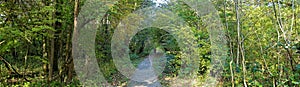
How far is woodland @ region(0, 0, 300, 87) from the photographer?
2.26 m

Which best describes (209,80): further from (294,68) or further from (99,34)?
(99,34)

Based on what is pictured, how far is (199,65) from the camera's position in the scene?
13.3 feet

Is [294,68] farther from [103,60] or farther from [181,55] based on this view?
[103,60]

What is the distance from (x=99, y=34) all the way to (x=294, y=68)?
486 centimetres

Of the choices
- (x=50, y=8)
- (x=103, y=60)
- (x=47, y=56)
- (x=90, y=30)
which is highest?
(x=50, y=8)

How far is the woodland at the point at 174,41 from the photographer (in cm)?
226

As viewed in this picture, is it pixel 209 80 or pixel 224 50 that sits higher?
pixel 224 50

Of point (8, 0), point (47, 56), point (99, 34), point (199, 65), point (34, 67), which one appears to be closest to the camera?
point (8, 0)

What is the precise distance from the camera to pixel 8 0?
326 cm

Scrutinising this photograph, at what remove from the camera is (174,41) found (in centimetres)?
501

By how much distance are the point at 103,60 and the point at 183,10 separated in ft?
9.49

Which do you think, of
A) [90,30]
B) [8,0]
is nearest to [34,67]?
[90,30]

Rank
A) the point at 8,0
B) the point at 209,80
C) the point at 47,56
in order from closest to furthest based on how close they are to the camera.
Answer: the point at 8,0
the point at 209,80
the point at 47,56

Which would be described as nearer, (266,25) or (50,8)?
(266,25)
